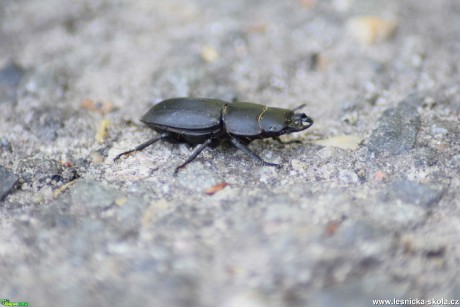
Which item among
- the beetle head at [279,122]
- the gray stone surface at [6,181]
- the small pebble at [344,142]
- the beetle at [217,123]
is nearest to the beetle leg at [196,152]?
the beetle at [217,123]

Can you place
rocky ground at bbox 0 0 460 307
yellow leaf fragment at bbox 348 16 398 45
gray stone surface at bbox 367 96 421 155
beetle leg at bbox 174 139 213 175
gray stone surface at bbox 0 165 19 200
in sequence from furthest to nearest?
yellow leaf fragment at bbox 348 16 398 45, gray stone surface at bbox 367 96 421 155, beetle leg at bbox 174 139 213 175, gray stone surface at bbox 0 165 19 200, rocky ground at bbox 0 0 460 307

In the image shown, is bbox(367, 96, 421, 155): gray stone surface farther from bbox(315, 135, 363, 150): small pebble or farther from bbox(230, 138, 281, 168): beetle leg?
bbox(230, 138, 281, 168): beetle leg

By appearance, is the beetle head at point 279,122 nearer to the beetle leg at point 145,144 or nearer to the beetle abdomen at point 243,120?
the beetle abdomen at point 243,120

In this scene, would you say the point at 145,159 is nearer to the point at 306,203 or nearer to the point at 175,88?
the point at 175,88

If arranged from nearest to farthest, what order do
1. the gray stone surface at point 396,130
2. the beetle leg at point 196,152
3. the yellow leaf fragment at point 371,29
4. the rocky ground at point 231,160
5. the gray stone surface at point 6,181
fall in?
the rocky ground at point 231,160
the gray stone surface at point 6,181
the beetle leg at point 196,152
the gray stone surface at point 396,130
the yellow leaf fragment at point 371,29

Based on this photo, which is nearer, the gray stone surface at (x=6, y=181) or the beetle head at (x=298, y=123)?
the gray stone surface at (x=6, y=181)

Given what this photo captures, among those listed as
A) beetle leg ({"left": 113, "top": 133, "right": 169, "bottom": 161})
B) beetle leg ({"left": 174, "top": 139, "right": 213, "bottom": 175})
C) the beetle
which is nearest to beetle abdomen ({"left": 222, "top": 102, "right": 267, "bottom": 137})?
the beetle

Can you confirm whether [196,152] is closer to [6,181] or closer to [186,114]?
[186,114]

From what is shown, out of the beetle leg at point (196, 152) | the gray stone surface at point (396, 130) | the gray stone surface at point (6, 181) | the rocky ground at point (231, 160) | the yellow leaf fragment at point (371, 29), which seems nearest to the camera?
the rocky ground at point (231, 160)
